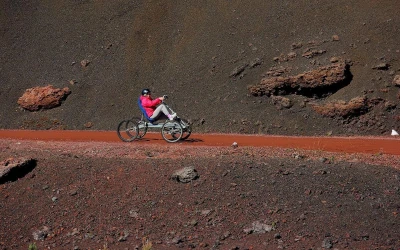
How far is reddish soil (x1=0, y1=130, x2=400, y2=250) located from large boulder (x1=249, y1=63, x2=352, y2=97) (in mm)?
10793

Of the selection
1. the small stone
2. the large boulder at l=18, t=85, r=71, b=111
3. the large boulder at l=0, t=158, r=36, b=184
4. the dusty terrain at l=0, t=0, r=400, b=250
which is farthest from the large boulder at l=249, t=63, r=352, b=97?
the large boulder at l=0, t=158, r=36, b=184

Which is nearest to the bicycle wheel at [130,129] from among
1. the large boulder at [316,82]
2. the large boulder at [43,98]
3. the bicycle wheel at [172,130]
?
the bicycle wheel at [172,130]

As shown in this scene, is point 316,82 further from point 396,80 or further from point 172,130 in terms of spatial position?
point 172,130

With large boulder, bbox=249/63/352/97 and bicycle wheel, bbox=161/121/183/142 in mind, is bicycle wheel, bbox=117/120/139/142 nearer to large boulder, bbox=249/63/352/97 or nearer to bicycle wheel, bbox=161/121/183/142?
bicycle wheel, bbox=161/121/183/142

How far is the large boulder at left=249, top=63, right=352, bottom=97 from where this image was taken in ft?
68.2

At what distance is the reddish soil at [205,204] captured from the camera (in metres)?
7.35

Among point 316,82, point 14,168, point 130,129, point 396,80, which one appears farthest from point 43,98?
point 14,168

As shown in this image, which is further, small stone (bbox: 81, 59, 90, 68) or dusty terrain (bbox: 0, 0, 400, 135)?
small stone (bbox: 81, 59, 90, 68)

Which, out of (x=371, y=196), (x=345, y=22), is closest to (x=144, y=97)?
(x=371, y=196)

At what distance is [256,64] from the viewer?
77.0 feet

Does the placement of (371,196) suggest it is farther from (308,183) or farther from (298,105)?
(298,105)

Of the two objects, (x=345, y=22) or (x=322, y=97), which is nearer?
(x=322, y=97)

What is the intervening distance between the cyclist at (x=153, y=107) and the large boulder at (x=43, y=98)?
12.2 meters

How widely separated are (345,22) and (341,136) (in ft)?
23.7
